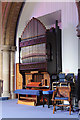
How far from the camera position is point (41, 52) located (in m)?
8.79

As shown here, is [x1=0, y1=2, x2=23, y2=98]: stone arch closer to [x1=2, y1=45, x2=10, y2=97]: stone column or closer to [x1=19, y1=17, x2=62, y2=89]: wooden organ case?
[x1=2, y1=45, x2=10, y2=97]: stone column

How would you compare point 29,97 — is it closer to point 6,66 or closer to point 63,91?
point 63,91

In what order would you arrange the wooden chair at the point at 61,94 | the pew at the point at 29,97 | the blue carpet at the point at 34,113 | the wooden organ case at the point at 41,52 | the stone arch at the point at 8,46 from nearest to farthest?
the blue carpet at the point at 34,113 → the wooden chair at the point at 61,94 → the pew at the point at 29,97 → the wooden organ case at the point at 41,52 → the stone arch at the point at 8,46

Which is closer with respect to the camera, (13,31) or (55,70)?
(55,70)

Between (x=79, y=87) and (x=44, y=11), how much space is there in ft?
12.4

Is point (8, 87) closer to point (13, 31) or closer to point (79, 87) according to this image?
point (13, 31)

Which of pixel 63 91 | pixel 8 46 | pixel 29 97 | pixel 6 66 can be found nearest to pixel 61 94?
pixel 63 91

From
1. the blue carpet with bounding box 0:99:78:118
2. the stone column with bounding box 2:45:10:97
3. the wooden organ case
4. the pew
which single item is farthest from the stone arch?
the blue carpet with bounding box 0:99:78:118

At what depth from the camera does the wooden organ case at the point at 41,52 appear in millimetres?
8672

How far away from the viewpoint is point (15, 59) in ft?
37.2

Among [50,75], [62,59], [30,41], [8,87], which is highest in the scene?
[30,41]

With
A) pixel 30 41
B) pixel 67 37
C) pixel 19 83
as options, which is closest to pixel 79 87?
pixel 67 37

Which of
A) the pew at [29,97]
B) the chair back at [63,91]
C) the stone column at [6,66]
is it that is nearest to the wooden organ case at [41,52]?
the pew at [29,97]

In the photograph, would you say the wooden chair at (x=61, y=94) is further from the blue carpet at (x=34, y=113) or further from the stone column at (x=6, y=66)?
the stone column at (x=6, y=66)
